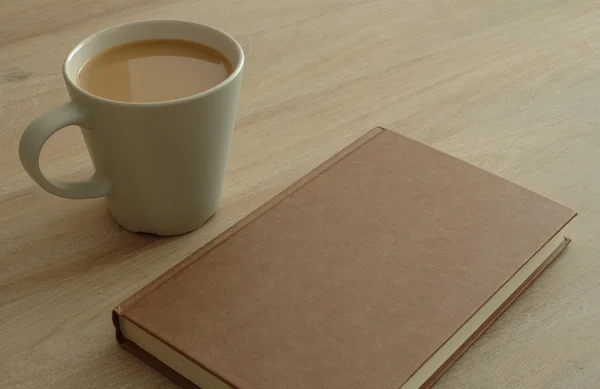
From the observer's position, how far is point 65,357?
0.49 m

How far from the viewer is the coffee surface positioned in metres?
0.53

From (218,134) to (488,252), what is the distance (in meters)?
0.20

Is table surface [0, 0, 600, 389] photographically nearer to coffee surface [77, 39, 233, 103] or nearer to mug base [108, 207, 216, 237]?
mug base [108, 207, 216, 237]

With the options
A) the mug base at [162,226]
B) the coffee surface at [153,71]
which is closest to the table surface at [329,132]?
the mug base at [162,226]

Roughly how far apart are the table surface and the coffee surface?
109 mm

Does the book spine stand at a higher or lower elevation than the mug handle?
lower

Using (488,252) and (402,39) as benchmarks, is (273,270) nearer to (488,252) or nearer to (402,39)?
(488,252)

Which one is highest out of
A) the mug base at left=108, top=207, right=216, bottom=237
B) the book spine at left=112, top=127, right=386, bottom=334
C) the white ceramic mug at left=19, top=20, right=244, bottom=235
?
the white ceramic mug at left=19, top=20, right=244, bottom=235

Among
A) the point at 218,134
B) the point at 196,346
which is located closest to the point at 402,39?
the point at 218,134

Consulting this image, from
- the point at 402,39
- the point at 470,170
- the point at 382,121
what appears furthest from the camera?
the point at 402,39

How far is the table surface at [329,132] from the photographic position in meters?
0.50

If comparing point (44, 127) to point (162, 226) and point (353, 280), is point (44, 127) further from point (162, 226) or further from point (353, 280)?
point (353, 280)

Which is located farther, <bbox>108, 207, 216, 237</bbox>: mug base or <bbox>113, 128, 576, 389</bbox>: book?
<bbox>108, 207, 216, 237</bbox>: mug base

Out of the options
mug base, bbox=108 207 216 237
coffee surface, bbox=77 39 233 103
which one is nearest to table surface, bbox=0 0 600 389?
mug base, bbox=108 207 216 237
